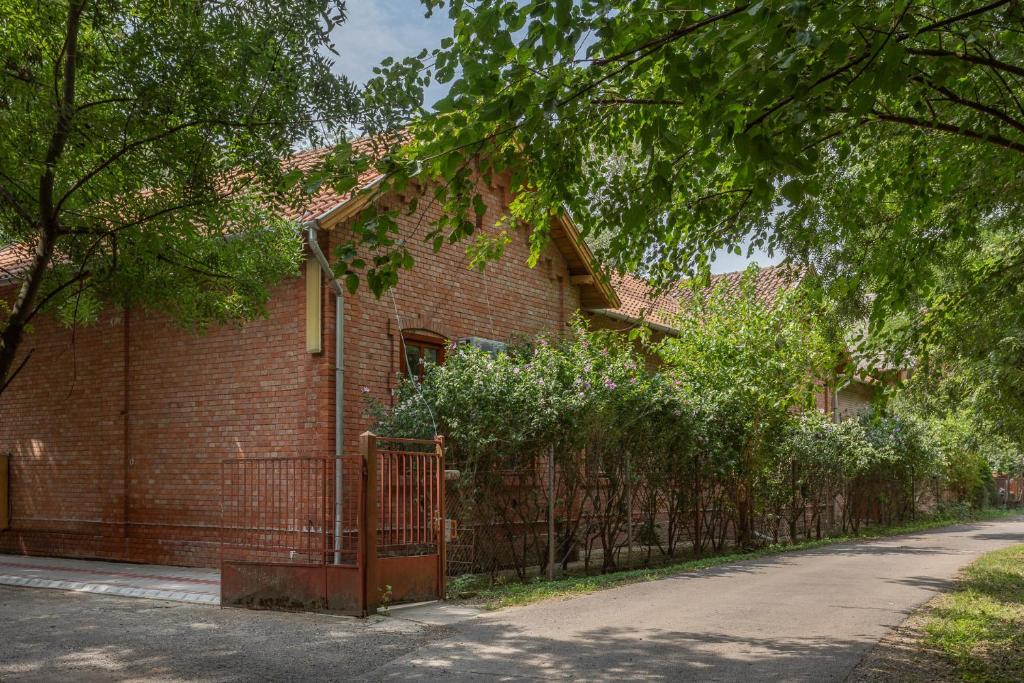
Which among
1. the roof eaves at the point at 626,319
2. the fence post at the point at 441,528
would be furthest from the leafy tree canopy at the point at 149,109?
the roof eaves at the point at 626,319

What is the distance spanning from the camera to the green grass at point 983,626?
776cm

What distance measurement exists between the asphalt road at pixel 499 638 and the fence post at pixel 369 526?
290 millimetres

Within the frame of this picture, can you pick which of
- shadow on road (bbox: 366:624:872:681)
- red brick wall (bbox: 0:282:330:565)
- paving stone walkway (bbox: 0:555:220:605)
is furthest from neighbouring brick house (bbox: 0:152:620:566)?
shadow on road (bbox: 366:624:872:681)

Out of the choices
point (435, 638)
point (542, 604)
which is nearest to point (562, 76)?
point (435, 638)

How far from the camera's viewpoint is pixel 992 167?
869 cm

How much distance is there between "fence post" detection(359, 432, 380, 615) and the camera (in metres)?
10.5

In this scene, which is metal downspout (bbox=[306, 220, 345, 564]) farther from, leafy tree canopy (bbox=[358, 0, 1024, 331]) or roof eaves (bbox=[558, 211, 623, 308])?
roof eaves (bbox=[558, 211, 623, 308])

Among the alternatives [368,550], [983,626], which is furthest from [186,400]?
[983,626]

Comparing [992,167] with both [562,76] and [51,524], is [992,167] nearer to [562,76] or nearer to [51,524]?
[562,76]

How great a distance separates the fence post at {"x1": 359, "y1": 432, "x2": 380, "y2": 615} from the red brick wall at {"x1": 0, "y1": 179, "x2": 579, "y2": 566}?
2.74 metres

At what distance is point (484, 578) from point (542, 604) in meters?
2.18

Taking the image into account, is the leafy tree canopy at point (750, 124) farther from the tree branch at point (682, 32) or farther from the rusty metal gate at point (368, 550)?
the rusty metal gate at point (368, 550)

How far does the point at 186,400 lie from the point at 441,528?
5515 mm

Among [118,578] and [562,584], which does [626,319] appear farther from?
[118,578]
